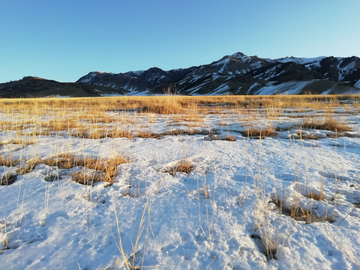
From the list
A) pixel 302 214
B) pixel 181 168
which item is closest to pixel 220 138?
pixel 181 168

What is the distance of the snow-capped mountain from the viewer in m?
41.7

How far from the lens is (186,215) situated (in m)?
1.44

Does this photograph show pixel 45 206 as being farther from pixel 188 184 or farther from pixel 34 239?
pixel 188 184

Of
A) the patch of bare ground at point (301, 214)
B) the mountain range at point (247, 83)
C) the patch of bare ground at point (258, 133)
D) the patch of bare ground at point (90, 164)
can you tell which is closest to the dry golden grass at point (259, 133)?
the patch of bare ground at point (258, 133)

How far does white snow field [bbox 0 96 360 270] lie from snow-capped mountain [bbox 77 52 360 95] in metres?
6.67

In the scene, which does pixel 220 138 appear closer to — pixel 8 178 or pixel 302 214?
pixel 302 214

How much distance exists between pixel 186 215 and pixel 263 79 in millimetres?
93495

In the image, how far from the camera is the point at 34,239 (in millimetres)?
1203

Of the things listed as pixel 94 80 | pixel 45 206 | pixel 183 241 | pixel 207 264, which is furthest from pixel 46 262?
pixel 94 80

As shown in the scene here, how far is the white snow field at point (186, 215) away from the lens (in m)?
1.07

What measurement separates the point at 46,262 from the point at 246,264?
1144 millimetres

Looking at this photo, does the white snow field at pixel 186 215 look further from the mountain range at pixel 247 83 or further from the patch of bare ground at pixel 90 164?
the mountain range at pixel 247 83

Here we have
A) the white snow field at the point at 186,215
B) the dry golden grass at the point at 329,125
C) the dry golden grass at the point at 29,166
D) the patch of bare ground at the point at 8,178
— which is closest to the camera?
the white snow field at the point at 186,215

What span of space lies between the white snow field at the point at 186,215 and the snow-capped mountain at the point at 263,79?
6668 millimetres
